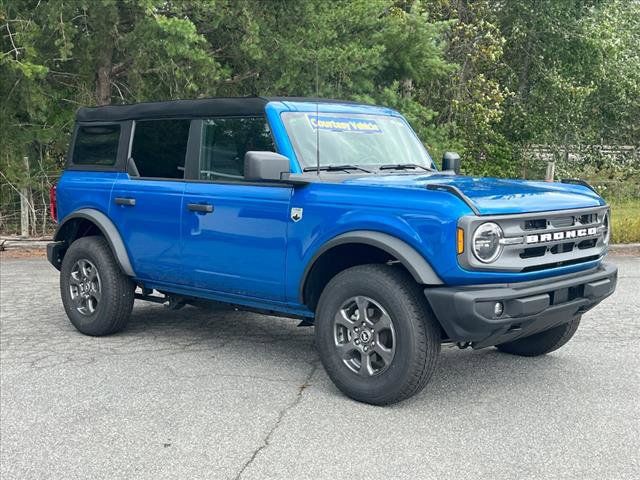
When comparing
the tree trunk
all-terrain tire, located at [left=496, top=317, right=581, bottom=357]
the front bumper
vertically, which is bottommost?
all-terrain tire, located at [left=496, top=317, right=581, bottom=357]

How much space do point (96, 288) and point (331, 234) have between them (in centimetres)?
265

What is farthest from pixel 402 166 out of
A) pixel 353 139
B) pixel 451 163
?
pixel 451 163

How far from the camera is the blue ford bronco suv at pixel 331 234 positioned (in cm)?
446

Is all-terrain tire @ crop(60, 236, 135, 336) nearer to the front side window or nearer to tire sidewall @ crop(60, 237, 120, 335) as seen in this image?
tire sidewall @ crop(60, 237, 120, 335)

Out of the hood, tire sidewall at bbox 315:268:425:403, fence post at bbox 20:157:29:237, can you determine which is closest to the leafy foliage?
fence post at bbox 20:157:29:237

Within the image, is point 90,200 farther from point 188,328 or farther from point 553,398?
point 553,398

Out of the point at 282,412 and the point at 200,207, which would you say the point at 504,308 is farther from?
the point at 200,207

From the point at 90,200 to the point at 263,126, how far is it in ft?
6.52

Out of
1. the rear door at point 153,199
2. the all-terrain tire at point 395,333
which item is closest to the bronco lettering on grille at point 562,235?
the all-terrain tire at point 395,333

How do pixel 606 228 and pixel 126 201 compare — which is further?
pixel 126 201

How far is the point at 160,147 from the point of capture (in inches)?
247

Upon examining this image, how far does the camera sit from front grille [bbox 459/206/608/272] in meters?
4.38

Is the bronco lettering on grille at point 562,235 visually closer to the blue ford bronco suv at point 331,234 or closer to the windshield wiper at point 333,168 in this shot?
the blue ford bronco suv at point 331,234

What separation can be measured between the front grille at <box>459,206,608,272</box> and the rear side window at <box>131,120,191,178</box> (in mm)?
2645
